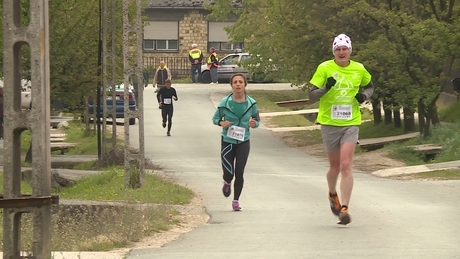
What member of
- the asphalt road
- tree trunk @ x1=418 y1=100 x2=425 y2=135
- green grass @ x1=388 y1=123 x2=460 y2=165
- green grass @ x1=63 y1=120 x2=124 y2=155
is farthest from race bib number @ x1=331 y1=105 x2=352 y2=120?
green grass @ x1=63 y1=120 x2=124 y2=155

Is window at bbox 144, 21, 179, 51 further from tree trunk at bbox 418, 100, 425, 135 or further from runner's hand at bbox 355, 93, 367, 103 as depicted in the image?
runner's hand at bbox 355, 93, 367, 103

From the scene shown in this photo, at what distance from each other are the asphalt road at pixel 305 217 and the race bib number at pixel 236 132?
0.94m

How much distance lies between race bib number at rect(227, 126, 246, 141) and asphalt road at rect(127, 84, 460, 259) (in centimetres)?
94

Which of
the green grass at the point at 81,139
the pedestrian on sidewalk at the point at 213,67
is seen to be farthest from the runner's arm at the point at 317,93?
the pedestrian on sidewalk at the point at 213,67

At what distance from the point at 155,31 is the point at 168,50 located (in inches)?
54.7

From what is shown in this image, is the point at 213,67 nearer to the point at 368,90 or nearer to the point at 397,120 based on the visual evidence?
the point at 397,120

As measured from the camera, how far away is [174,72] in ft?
198

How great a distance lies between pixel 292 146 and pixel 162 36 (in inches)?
1385

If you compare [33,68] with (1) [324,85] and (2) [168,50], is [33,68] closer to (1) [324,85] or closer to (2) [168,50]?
(1) [324,85]

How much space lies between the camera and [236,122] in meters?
12.7

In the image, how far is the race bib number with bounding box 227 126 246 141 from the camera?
1264 cm

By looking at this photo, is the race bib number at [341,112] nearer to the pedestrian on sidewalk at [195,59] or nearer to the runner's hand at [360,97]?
the runner's hand at [360,97]

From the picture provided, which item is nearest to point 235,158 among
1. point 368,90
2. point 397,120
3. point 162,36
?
point 368,90

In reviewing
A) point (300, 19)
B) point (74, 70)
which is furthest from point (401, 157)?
point (74, 70)
